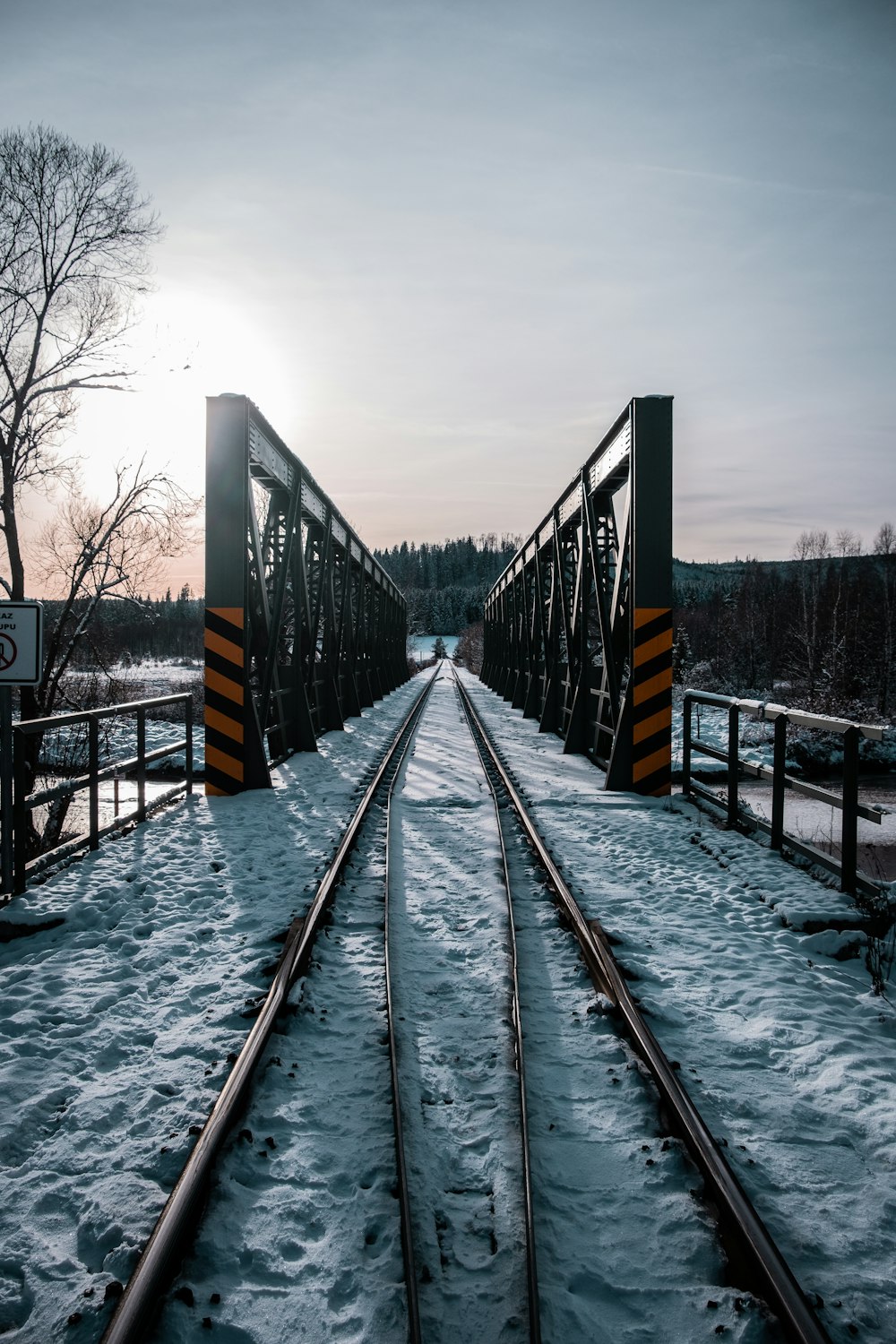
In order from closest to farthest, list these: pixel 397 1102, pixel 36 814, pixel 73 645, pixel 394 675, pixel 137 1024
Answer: pixel 397 1102 < pixel 137 1024 < pixel 73 645 < pixel 36 814 < pixel 394 675

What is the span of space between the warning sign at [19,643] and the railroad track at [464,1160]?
85.6 inches

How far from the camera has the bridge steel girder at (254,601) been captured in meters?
8.08

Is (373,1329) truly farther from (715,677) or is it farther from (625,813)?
(715,677)

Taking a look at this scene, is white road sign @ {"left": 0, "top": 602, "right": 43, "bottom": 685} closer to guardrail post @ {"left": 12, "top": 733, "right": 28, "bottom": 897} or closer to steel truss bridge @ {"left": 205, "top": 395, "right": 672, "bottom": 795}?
guardrail post @ {"left": 12, "top": 733, "right": 28, "bottom": 897}

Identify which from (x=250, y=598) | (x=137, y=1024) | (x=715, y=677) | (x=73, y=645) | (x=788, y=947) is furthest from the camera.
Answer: (x=715, y=677)

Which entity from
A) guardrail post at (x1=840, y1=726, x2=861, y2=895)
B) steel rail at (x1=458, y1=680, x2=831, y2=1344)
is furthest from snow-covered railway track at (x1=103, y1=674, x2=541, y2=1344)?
guardrail post at (x1=840, y1=726, x2=861, y2=895)

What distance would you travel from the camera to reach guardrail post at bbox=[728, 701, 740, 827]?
609 centimetres

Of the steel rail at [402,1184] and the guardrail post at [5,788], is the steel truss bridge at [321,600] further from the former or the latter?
the steel rail at [402,1184]

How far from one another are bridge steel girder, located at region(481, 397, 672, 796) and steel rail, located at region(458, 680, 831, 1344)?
14.6 ft

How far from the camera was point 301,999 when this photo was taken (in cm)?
325

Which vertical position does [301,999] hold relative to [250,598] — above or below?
below

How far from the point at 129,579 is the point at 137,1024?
10372 millimetres

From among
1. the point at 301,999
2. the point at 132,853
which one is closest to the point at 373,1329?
the point at 301,999

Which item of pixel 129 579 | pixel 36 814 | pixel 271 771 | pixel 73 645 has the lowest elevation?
pixel 36 814
